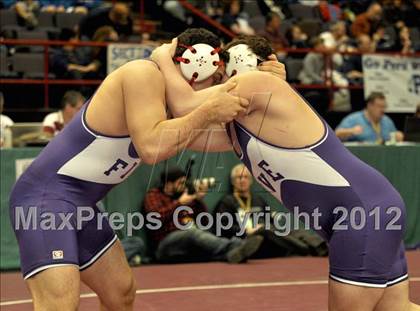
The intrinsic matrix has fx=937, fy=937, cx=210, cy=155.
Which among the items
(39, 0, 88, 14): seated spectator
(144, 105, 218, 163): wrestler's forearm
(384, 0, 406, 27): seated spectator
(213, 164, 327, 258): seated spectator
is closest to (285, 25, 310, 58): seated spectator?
(384, 0, 406, 27): seated spectator

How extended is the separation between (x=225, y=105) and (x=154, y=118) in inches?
13.3

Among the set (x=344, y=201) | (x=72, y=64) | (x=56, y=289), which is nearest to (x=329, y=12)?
(x=72, y=64)

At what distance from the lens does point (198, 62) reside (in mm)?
4199

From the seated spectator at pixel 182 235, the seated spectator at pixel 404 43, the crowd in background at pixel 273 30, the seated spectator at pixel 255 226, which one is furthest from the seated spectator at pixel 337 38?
the seated spectator at pixel 182 235

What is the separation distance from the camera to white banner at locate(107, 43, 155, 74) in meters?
11.4

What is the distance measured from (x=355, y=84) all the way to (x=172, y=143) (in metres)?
10.0

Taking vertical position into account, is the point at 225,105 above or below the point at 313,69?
above

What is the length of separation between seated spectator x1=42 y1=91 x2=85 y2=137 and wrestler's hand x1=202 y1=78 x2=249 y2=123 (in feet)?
18.0

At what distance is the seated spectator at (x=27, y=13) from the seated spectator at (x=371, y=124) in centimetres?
484

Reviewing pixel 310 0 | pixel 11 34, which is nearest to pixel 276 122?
pixel 11 34

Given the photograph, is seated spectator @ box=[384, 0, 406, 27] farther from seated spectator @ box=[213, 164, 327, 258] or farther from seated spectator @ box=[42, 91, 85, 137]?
seated spectator @ box=[42, 91, 85, 137]

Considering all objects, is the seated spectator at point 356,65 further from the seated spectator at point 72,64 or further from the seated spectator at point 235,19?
the seated spectator at point 72,64

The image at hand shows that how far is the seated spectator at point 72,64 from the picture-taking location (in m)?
12.1

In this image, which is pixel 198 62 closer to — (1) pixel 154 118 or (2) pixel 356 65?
(1) pixel 154 118
